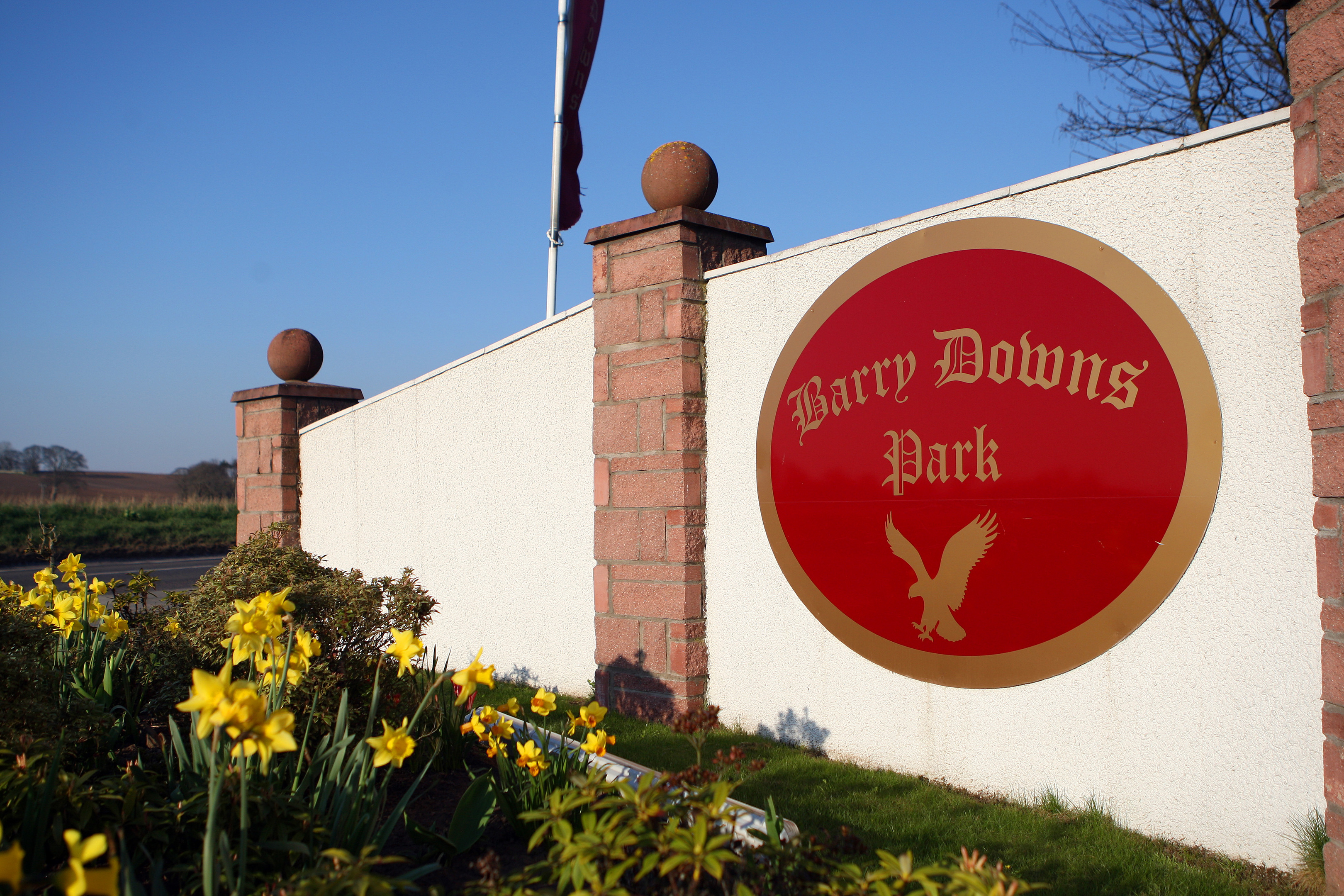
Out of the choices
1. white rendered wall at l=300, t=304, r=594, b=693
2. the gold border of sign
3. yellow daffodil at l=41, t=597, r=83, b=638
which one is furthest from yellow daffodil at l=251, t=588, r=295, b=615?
white rendered wall at l=300, t=304, r=594, b=693

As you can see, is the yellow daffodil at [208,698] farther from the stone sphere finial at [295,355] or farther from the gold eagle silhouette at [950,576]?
the stone sphere finial at [295,355]

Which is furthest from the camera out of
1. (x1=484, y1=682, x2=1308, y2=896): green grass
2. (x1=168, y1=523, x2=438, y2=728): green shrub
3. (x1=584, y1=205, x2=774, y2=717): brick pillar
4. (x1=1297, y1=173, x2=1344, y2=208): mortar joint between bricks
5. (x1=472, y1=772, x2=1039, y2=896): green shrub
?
(x1=584, y1=205, x2=774, y2=717): brick pillar

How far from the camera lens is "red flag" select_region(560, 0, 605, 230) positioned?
8422mm

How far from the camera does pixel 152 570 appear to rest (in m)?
15.5

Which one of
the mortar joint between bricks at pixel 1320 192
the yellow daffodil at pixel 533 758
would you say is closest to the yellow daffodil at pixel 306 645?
the yellow daffodil at pixel 533 758

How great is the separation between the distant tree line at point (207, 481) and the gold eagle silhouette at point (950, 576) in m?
33.3

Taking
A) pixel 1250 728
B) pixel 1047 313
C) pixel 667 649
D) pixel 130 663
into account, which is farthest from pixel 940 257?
pixel 130 663

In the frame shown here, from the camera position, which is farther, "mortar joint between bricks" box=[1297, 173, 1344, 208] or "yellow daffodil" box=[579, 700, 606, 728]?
"yellow daffodil" box=[579, 700, 606, 728]

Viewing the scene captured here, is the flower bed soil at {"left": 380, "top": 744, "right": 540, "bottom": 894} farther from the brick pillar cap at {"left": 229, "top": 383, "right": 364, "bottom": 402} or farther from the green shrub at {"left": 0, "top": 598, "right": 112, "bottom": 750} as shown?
the brick pillar cap at {"left": 229, "top": 383, "right": 364, "bottom": 402}

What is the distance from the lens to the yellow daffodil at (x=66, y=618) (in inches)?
146

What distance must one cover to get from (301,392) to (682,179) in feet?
15.8

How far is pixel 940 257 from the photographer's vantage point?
147 inches

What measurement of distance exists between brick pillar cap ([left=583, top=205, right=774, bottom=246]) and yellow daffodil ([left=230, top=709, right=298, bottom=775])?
345cm

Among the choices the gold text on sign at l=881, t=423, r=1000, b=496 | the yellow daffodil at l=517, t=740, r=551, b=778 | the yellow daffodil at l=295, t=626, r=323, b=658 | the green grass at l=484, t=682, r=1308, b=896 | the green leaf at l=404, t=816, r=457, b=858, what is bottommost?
the green grass at l=484, t=682, r=1308, b=896
